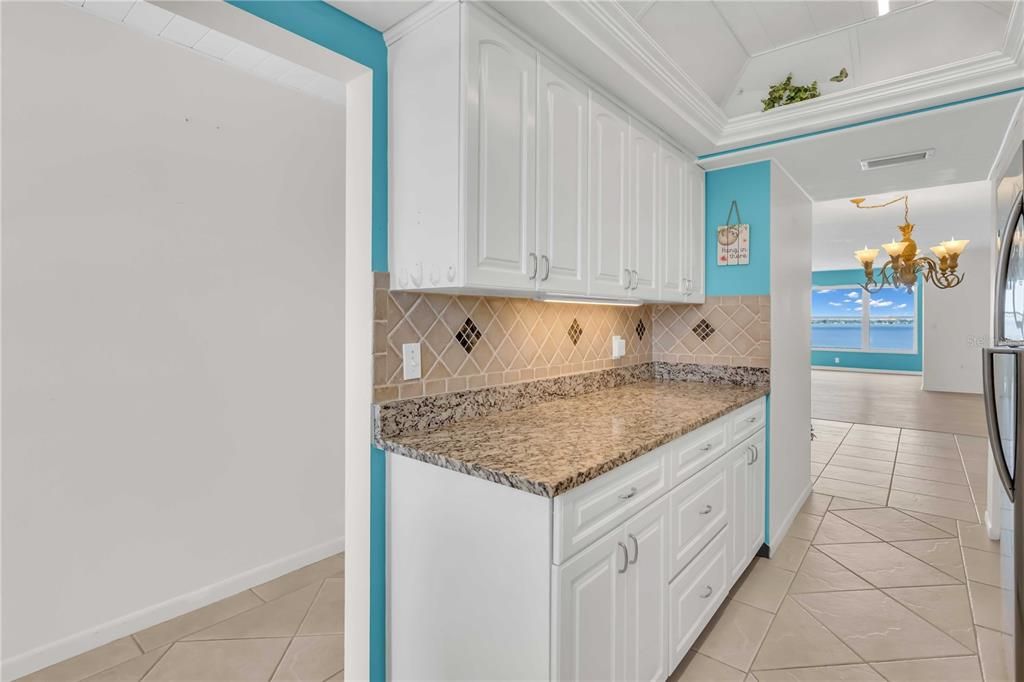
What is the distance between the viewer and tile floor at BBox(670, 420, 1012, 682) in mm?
1930

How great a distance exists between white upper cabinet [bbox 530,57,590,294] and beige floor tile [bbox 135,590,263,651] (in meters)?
2.03

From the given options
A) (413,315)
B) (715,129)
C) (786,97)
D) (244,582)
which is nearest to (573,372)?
(413,315)

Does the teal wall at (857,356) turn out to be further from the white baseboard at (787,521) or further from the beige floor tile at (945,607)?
the beige floor tile at (945,607)

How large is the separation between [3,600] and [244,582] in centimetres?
86

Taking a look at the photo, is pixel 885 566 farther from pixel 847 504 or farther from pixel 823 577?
pixel 847 504

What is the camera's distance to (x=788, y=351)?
3102 millimetres

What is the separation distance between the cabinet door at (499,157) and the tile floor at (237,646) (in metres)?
1.60

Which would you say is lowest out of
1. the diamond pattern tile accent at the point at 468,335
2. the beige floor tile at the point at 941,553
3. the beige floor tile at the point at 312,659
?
the beige floor tile at the point at 312,659

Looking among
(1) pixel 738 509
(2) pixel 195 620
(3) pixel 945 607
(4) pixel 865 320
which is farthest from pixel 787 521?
(4) pixel 865 320

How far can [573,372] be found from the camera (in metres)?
2.53

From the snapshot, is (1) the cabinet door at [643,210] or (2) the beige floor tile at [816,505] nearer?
(1) the cabinet door at [643,210]

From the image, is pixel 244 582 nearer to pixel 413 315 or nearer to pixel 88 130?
pixel 413 315

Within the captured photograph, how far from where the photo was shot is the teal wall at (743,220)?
9.26 ft

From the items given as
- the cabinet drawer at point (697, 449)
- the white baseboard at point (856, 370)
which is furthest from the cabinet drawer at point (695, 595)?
the white baseboard at point (856, 370)
